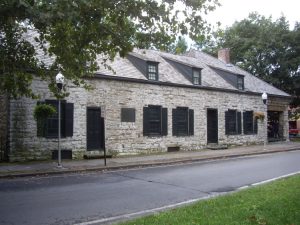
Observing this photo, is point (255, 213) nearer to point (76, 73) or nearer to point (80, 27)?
point (80, 27)

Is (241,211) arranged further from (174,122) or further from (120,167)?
(174,122)

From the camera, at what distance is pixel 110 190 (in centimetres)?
1046

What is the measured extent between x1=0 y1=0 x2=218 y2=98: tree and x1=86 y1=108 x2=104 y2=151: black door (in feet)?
27.8

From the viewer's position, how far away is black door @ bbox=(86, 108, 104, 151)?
19.5 m

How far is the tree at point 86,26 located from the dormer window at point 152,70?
38.5ft

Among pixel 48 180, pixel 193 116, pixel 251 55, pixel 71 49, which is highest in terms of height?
pixel 251 55

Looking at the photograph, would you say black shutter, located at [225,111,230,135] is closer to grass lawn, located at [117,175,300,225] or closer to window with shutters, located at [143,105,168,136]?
window with shutters, located at [143,105,168,136]

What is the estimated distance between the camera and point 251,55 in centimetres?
3897

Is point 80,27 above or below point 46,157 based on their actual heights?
above

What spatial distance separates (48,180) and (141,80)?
1025 centimetres

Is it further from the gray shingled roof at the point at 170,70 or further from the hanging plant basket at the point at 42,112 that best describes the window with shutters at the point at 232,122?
the hanging plant basket at the point at 42,112

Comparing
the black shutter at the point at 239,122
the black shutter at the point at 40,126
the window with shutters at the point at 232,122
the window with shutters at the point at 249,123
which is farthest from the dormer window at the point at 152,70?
the window with shutters at the point at 249,123

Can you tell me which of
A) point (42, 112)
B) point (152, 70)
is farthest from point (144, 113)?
point (42, 112)

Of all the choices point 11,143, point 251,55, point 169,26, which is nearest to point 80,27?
point 169,26
